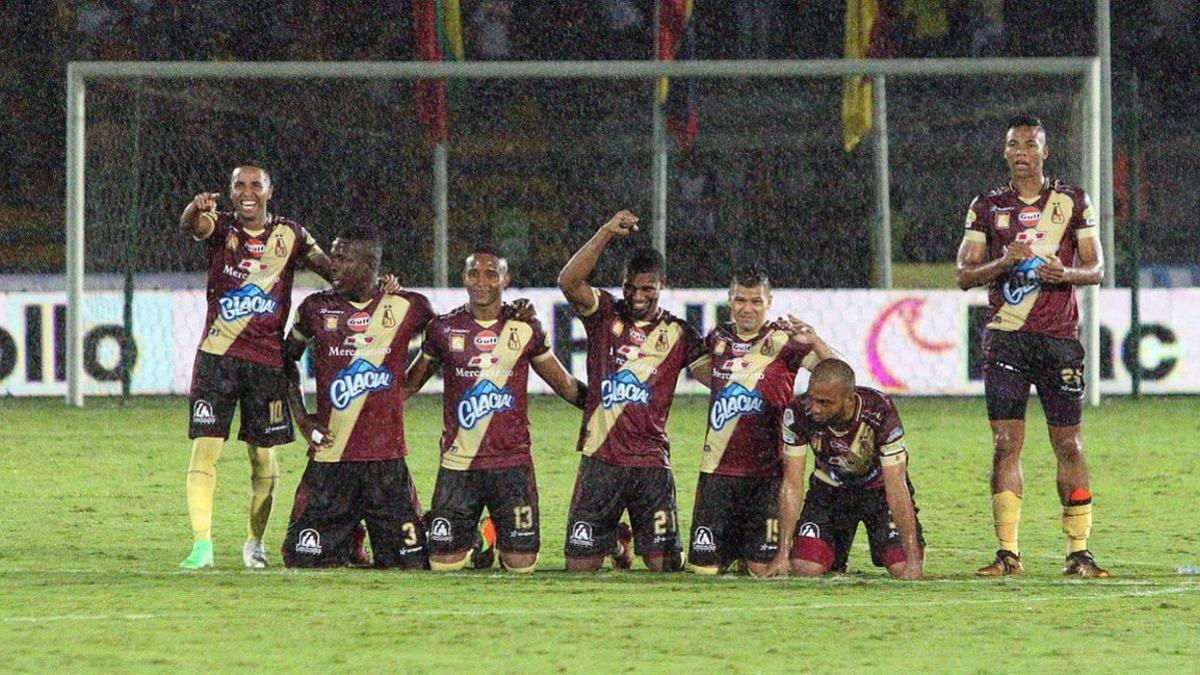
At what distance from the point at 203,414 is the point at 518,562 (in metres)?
1.60

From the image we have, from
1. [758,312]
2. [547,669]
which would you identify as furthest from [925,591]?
[547,669]

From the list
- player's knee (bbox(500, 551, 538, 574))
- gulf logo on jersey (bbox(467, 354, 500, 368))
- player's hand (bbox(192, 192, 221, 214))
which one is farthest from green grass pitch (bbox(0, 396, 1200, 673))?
player's hand (bbox(192, 192, 221, 214))

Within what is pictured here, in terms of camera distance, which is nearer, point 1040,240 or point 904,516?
point 904,516

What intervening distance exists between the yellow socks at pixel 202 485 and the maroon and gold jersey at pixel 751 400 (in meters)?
2.27

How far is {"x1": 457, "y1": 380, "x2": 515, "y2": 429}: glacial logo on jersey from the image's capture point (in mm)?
9062

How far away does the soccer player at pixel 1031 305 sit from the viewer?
880 centimetres

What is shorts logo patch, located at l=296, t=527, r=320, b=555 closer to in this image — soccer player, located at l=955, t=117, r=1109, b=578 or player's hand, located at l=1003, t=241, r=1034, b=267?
soccer player, located at l=955, t=117, r=1109, b=578

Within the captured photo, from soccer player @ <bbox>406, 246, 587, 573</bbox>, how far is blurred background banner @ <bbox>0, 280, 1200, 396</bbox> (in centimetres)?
828

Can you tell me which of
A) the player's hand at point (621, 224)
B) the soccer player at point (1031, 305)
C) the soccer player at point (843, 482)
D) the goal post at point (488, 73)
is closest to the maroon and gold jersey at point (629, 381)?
the player's hand at point (621, 224)

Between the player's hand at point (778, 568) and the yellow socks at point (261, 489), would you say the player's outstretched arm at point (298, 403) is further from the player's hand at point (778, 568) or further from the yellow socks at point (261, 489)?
the player's hand at point (778, 568)

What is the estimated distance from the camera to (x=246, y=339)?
910 centimetres

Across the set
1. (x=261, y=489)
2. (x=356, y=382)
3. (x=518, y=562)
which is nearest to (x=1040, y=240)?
(x=518, y=562)

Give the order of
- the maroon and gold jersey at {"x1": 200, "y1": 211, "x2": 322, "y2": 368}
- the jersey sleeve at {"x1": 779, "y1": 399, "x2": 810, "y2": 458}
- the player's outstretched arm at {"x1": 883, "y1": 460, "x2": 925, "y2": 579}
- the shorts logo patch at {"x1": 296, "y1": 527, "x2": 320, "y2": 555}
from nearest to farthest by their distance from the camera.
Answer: the player's outstretched arm at {"x1": 883, "y1": 460, "x2": 925, "y2": 579}, the jersey sleeve at {"x1": 779, "y1": 399, "x2": 810, "y2": 458}, the shorts logo patch at {"x1": 296, "y1": 527, "x2": 320, "y2": 555}, the maroon and gold jersey at {"x1": 200, "y1": 211, "x2": 322, "y2": 368}

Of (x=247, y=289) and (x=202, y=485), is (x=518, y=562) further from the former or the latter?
(x=247, y=289)
